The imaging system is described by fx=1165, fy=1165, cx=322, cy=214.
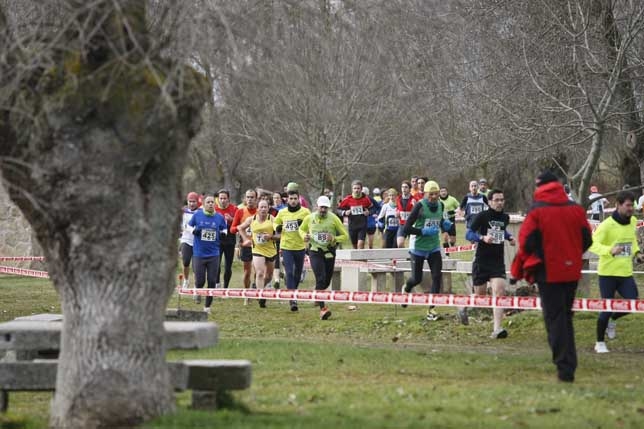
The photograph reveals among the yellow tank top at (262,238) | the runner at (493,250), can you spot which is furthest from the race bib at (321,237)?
the runner at (493,250)

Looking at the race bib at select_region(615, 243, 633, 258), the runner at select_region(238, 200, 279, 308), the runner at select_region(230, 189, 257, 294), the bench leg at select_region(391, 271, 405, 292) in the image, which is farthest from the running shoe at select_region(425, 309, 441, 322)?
the runner at select_region(230, 189, 257, 294)

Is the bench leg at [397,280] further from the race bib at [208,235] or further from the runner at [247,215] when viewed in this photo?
the race bib at [208,235]

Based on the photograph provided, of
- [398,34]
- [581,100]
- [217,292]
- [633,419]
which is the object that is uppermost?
[398,34]

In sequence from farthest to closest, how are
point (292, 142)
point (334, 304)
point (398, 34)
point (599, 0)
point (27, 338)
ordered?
point (292, 142) < point (334, 304) < point (398, 34) < point (599, 0) < point (27, 338)

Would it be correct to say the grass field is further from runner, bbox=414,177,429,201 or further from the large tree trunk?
runner, bbox=414,177,429,201

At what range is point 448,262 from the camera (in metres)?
21.8

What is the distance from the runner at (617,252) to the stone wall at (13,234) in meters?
17.8

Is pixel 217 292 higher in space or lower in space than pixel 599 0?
lower

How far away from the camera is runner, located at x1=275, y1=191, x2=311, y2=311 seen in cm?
1944

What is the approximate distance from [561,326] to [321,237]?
26.1 feet

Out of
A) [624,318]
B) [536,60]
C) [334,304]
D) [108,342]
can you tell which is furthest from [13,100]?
[334,304]

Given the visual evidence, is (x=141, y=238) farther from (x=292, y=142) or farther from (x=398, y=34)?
(x=292, y=142)

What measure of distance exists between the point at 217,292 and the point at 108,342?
32.9 feet

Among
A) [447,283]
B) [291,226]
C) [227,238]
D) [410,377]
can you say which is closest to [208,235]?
[291,226]
